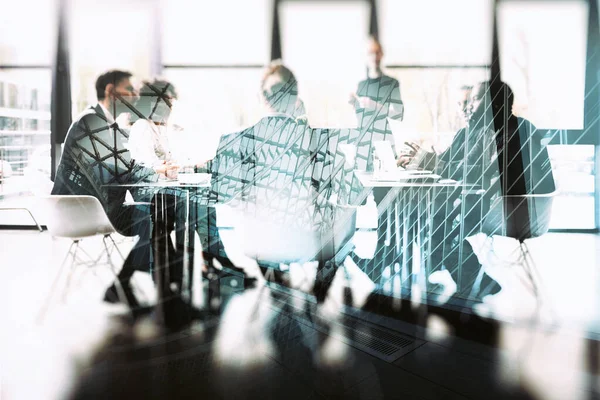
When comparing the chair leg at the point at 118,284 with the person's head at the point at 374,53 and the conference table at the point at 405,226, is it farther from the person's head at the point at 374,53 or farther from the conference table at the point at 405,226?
the person's head at the point at 374,53

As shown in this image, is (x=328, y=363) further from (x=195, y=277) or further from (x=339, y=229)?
(x=195, y=277)

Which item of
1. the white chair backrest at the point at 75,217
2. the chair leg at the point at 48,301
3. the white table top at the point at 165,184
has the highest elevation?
the white table top at the point at 165,184

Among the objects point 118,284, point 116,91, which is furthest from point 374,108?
point 118,284

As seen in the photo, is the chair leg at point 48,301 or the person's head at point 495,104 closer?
the person's head at point 495,104

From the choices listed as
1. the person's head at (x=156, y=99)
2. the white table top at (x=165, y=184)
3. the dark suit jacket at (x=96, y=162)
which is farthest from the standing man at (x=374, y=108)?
the dark suit jacket at (x=96, y=162)

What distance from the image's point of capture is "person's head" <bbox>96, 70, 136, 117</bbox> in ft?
5.43

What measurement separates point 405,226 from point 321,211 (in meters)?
0.33

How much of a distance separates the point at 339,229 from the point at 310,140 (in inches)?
14.4

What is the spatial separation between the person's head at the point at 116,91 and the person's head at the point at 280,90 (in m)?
0.52

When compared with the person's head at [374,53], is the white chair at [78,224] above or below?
below

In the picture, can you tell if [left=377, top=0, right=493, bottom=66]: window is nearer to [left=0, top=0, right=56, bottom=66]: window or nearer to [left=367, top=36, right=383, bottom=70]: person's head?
[left=367, top=36, right=383, bottom=70]: person's head

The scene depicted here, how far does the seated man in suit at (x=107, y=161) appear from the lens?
1.63 metres

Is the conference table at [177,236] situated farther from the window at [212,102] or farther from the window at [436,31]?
the window at [436,31]

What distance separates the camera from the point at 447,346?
175 centimetres
